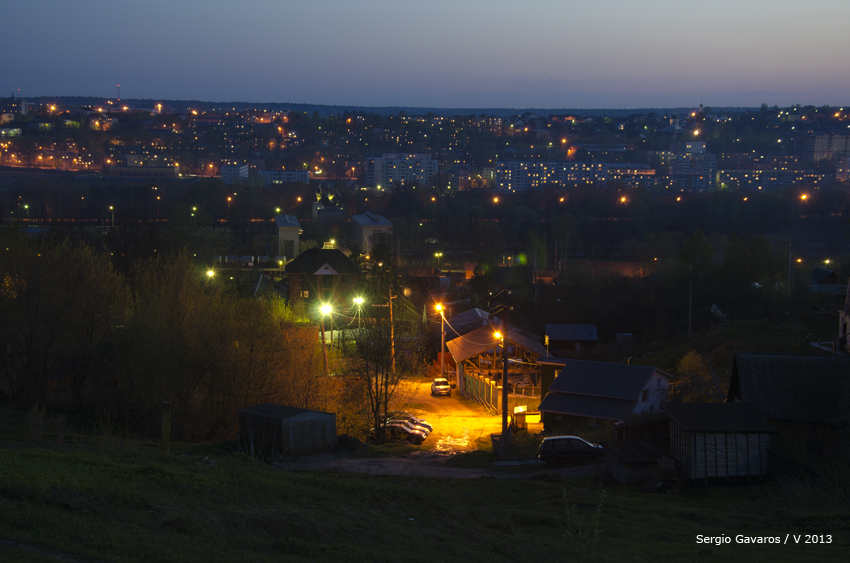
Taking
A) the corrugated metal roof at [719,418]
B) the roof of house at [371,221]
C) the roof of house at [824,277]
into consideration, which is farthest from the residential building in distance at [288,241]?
the corrugated metal roof at [719,418]

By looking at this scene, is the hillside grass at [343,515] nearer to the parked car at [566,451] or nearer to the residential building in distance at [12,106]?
the parked car at [566,451]

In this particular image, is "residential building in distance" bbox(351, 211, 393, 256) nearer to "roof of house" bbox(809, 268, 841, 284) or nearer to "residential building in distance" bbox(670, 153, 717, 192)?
"roof of house" bbox(809, 268, 841, 284)

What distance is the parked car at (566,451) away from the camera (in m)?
12.6

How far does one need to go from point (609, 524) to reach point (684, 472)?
3202 millimetres

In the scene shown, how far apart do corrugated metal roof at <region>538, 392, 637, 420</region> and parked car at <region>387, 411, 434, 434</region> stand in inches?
115

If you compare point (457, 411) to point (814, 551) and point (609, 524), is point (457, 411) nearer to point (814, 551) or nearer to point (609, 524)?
point (609, 524)

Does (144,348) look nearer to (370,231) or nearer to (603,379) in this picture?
(603,379)

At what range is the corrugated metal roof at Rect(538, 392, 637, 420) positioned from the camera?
635 inches

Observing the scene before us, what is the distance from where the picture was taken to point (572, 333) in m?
26.6

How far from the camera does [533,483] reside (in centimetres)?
1063

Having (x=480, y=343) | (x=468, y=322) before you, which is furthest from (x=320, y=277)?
(x=480, y=343)

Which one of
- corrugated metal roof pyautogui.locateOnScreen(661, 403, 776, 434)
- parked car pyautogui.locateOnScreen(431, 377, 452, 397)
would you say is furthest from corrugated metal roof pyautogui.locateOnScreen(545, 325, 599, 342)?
corrugated metal roof pyautogui.locateOnScreen(661, 403, 776, 434)

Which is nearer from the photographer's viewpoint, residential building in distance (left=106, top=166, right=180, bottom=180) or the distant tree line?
the distant tree line

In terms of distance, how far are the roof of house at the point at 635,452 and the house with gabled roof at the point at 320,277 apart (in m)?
19.9
